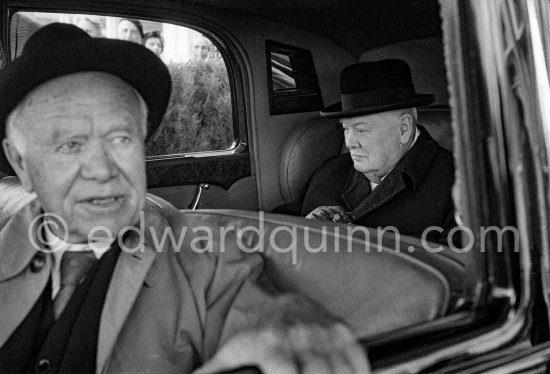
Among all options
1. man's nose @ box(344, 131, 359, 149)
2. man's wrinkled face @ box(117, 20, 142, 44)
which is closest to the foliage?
man's wrinkled face @ box(117, 20, 142, 44)

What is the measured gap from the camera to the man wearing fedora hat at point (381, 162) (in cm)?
232

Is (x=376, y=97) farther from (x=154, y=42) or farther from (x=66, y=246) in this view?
(x=66, y=246)

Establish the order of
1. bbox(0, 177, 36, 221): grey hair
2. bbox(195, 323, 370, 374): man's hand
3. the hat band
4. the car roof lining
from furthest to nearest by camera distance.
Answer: the hat band → the car roof lining → bbox(0, 177, 36, 221): grey hair → bbox(195, 323, 370, 374): man's hand

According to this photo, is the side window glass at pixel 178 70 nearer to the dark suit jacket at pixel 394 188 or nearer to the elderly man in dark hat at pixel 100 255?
the elderly man in dark hat at pixel 100 255

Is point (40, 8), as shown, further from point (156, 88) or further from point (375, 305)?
point (375, 305)

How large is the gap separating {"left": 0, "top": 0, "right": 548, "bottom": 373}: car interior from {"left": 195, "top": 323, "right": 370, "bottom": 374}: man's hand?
0.12 feet

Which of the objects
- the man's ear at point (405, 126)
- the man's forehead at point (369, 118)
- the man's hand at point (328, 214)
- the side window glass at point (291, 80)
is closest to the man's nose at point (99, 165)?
the side window glass at point (291, 80)

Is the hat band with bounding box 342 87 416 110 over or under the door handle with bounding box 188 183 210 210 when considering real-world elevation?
over

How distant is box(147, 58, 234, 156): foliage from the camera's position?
142 centimetres

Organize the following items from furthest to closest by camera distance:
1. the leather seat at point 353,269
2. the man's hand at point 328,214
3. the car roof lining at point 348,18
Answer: the man's hand at point 328,214
the car roof lining at point 348,18
the leather seat at point 353,269

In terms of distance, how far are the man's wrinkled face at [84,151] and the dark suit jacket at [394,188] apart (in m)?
1.13

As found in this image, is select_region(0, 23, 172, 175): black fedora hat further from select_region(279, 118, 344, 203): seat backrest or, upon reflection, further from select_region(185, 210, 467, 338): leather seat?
select_region(279, 118, 344, 203): seat backrest

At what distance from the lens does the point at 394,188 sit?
2496mm

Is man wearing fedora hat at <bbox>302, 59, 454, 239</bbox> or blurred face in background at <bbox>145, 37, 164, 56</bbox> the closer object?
blurred face in background at <bbox>145, 37, 164, 56</bbox>
